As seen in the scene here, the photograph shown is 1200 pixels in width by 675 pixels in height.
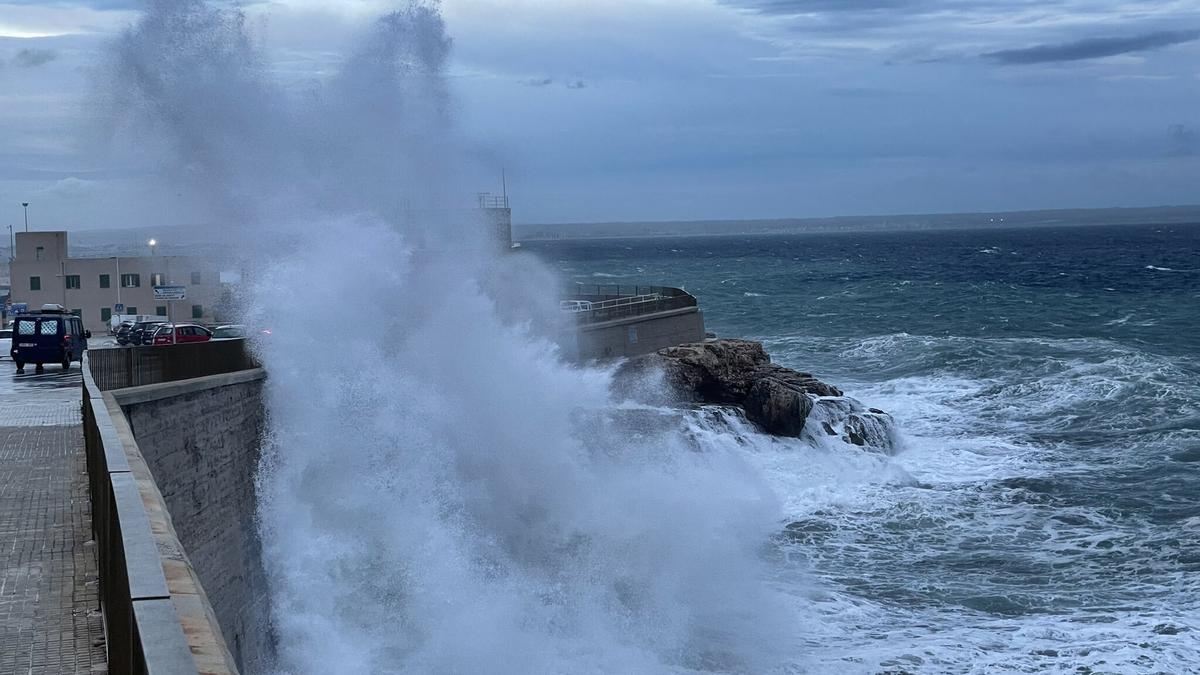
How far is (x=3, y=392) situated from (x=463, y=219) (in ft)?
37.4

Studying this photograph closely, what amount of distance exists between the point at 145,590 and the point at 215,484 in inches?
467

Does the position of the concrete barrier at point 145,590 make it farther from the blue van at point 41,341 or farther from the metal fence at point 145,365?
the blue van at point 41,341

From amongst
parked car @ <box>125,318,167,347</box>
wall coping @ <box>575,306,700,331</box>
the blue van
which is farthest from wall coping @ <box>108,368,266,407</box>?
parked car @ <box>125,318,167,347</box>

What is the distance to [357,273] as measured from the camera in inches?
920

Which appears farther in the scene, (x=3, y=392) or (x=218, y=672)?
(x=3, y=392)

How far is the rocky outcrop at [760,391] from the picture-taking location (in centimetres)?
2889

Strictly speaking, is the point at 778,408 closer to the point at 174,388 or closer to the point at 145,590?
the point at 174,388

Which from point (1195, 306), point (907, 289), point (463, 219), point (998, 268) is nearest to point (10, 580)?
point (463, 219)

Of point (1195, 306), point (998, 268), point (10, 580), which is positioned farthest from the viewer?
point (998, 268)

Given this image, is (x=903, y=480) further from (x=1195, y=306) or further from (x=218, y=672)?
(x=1195, y=306)

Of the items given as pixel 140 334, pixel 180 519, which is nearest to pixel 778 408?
pixel 180 519

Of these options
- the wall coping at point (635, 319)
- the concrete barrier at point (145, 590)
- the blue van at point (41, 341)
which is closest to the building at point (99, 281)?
the blue van at point (41, 341)

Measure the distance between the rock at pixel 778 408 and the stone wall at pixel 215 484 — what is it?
14.2m

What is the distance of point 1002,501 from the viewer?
23.3 m
